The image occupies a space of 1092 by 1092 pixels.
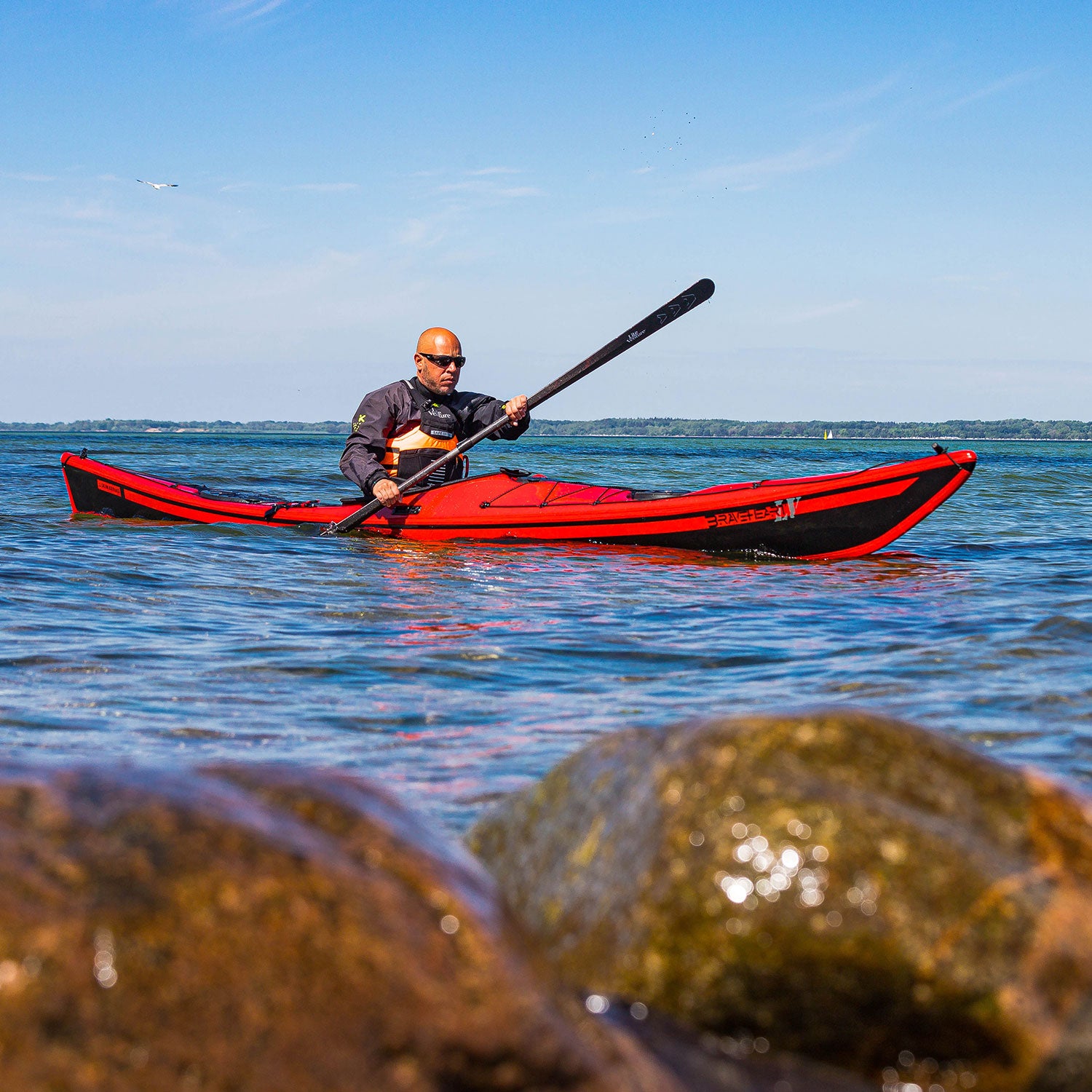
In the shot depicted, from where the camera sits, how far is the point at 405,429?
11.3 meters

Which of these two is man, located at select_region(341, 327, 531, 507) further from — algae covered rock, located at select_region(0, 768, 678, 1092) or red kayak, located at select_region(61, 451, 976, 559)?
algae covered rock, located at select_region(0, 768, 678, 1092)

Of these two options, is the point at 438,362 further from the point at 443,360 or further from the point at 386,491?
the point at 386,491

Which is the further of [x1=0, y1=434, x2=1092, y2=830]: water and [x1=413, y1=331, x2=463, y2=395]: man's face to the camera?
[x1=413, y1=331, x2=463, y2=395]: man's face

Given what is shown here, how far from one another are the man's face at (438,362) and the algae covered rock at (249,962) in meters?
9.39

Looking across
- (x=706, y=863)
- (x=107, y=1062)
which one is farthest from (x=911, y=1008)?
(x=107, y=1062)

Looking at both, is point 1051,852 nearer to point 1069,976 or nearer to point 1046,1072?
point 1069,976

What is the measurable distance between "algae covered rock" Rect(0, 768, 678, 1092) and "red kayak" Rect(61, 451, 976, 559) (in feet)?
28.0

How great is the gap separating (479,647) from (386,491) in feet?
15.1

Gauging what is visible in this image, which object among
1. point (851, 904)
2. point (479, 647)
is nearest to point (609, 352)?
point (479, 647)

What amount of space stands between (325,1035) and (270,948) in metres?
0.14

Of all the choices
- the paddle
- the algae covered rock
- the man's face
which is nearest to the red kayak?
the paddle

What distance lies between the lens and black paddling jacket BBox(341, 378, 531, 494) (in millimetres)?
11188

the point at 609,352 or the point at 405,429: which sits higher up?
the point at 609,352

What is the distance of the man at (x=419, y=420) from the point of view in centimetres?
1106
